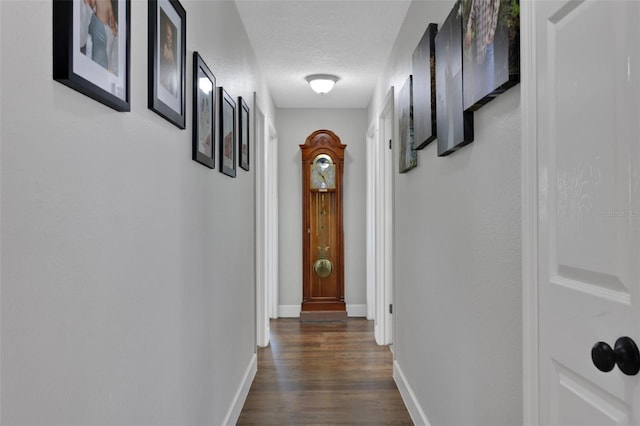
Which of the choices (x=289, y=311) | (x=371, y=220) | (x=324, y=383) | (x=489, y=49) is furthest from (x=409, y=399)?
(x=289, y=311)

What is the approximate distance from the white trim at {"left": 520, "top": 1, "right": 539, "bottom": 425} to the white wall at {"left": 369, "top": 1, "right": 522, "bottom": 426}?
0.06 meters

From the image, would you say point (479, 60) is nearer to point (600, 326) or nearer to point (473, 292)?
point (473, 292)

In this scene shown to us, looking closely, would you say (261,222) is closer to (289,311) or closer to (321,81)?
(321,81)

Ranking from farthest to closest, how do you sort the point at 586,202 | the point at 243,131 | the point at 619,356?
the point at 243,131 → the point at 586,202 → the point at 619,356

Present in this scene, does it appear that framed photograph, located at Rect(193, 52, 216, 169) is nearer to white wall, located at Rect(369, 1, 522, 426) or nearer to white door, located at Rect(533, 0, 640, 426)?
white wall, located at Rect(369, 1, 522, 426)

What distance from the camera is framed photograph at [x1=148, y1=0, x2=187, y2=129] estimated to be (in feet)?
4.35

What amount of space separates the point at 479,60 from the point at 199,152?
1.09 metres

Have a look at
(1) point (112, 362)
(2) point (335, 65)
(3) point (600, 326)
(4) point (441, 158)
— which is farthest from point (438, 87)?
(2) point (335, 65)

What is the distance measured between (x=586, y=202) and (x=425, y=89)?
138 centimetres

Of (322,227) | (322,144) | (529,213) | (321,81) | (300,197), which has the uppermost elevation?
(321,81)

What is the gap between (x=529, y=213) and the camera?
1.17 m

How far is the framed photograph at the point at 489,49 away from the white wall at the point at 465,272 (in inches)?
1.9

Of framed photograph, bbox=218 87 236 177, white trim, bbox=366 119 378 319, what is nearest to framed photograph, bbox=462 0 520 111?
framed photograph, bbox=218 87 236 177

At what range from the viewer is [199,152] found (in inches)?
72.9
